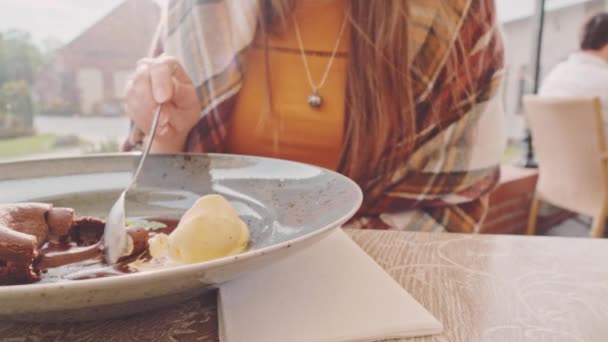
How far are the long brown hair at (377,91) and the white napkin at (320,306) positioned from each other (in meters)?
0.48

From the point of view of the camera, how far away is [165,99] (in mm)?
659

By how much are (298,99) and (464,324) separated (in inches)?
26.8

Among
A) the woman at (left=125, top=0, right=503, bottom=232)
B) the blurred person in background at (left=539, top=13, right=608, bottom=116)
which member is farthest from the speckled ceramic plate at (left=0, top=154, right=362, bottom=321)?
the blurred person in background at (left=539, top=13, right=608, bottom=116)

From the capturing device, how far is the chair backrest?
2.30m

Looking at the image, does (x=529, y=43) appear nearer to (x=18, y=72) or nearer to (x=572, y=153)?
(x=572, y=153)

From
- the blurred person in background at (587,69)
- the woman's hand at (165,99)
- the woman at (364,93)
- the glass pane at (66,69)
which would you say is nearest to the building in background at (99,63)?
the glass pane at (66,69)

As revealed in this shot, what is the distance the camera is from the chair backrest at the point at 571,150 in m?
2.30

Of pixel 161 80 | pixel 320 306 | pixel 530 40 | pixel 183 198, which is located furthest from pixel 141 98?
pixel 530 40

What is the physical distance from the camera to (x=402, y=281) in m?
0.44

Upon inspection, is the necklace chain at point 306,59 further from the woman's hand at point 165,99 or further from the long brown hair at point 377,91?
the woman's hand at point 165,99

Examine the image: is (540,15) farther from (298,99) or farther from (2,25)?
(2,25)

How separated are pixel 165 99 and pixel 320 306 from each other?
1.35ft

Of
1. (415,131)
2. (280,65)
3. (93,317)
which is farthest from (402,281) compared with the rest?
(280,65)

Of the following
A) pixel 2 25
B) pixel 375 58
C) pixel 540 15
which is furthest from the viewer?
pixel 540 15
